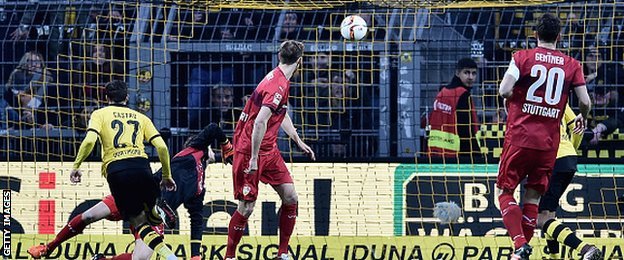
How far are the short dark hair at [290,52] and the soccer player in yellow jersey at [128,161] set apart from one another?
1.33 meters

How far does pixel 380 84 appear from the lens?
16.3 metres

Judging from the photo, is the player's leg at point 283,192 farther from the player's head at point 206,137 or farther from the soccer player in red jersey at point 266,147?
the player's head at point 206,137

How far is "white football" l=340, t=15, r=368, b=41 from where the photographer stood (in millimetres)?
15500

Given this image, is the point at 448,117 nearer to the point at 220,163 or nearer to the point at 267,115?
the point at 220,163

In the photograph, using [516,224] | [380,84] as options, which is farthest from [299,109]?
[516,224]

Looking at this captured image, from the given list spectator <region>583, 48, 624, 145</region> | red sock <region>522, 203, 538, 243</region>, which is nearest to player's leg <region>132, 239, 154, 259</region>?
red sock <region>522, 203, 538, 243</region>

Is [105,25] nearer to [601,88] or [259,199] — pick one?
[259,199]

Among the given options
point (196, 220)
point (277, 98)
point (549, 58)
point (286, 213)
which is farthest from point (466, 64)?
point (549, 58)

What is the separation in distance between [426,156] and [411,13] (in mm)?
1736

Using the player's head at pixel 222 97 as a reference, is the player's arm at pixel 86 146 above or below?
below

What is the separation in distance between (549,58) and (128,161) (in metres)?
3.69

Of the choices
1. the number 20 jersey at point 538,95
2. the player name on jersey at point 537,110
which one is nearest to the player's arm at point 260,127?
the number 20 jersey at point 538,95

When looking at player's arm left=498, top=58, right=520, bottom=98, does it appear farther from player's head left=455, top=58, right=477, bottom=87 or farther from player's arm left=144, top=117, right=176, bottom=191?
player's head left=455, top=58, right=477, bottom=87

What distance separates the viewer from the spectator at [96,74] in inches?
637
